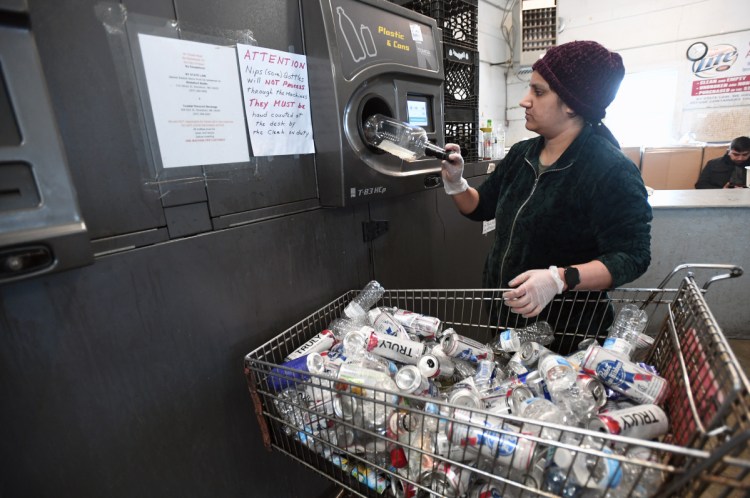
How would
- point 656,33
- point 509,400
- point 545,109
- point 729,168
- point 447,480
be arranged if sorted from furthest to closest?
point 656,33, point 729,168, point 545,109, point 509,400, point 447,480

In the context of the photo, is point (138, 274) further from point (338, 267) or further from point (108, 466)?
point (338, 267)

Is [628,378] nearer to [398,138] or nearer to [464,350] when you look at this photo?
[464,350]

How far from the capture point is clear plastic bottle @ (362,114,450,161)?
48.7 inches

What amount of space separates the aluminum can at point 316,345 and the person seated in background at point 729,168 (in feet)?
18.7

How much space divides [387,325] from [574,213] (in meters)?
0.77

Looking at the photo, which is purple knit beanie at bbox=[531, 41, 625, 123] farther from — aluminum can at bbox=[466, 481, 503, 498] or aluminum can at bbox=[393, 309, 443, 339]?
aluminum can at bbox=[466, 481, 503, 498]

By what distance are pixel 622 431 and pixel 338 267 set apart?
0.93m

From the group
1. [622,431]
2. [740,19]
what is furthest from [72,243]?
[740,19]

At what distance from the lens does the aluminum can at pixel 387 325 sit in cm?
105

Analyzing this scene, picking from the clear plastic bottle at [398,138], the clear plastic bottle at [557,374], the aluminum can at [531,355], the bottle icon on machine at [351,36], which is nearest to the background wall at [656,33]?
the clear plastic bottle at [398,138]

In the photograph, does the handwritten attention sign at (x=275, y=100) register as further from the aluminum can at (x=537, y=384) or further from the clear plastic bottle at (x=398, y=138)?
the aluminum can at (x=537, y=384)

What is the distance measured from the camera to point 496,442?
2.10 ft

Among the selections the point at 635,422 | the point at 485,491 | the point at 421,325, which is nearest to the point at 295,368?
the point at 421,325

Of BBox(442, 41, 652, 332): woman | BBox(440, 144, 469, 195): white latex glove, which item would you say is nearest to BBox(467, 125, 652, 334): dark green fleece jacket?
BBox(442, 41, 652, 332): woman
